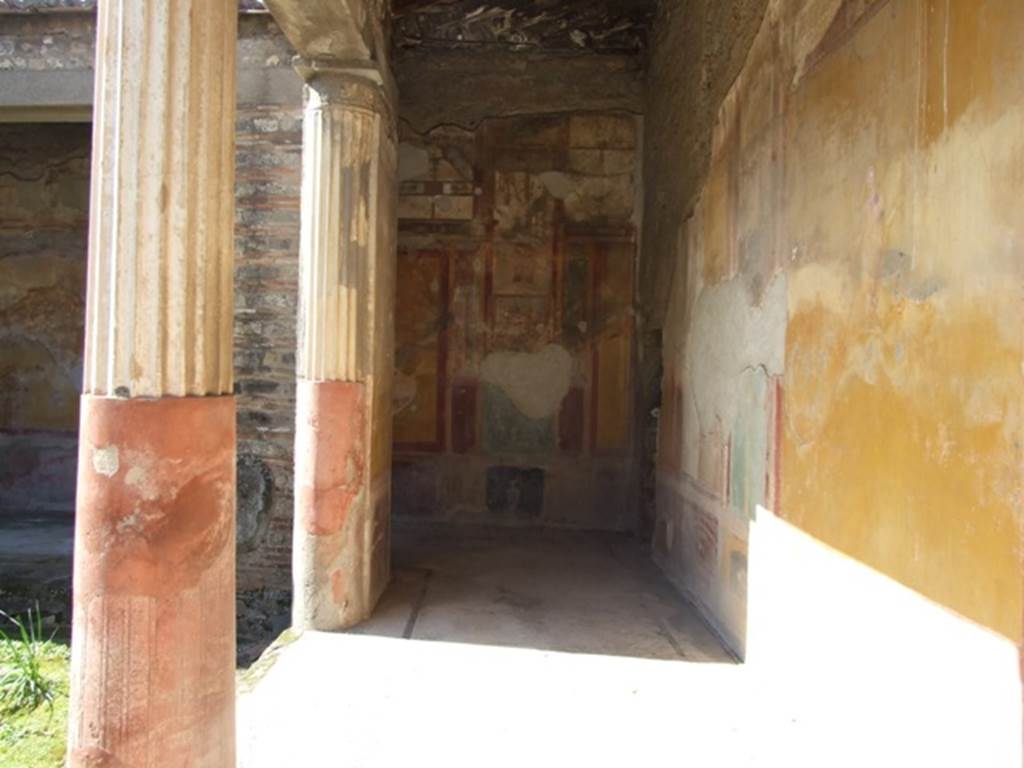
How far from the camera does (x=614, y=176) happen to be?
688cm

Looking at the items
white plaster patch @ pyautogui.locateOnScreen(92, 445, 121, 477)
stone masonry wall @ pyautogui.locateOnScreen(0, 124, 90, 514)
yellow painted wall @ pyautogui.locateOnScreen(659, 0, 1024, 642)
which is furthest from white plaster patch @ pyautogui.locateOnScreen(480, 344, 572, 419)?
white plaster patch @ pyautogui.locateOnScreen(92, 445, 121, 477)

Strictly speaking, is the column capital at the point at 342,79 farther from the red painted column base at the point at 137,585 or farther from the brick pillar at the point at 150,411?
the red painted column base at the point at 137,585

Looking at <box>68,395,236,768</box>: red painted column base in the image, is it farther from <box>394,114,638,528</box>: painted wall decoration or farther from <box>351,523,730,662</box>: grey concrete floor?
<box>394,114,638,528</box>: painted wall decoration

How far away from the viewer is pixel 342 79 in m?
4.04

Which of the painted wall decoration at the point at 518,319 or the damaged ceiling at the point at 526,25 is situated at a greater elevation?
the damaged ceiling at the point at 526,25

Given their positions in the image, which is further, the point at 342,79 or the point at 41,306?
the point at 41,306

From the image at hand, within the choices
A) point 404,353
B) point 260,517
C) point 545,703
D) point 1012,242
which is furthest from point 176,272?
point 404,353

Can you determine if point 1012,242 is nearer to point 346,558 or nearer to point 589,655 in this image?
point 589,655

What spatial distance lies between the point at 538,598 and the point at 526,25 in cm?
459

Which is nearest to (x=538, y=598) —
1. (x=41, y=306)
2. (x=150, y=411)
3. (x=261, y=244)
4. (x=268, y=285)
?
(x=268, y=285)

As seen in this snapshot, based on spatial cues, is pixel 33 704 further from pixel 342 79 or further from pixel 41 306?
pixel 41 306

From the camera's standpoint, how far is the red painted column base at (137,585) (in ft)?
6.16

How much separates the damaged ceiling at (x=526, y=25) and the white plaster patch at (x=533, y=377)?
2.55m

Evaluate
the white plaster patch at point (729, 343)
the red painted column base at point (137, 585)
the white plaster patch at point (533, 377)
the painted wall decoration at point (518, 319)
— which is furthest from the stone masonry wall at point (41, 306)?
the red painted column base at point (137, 585)
